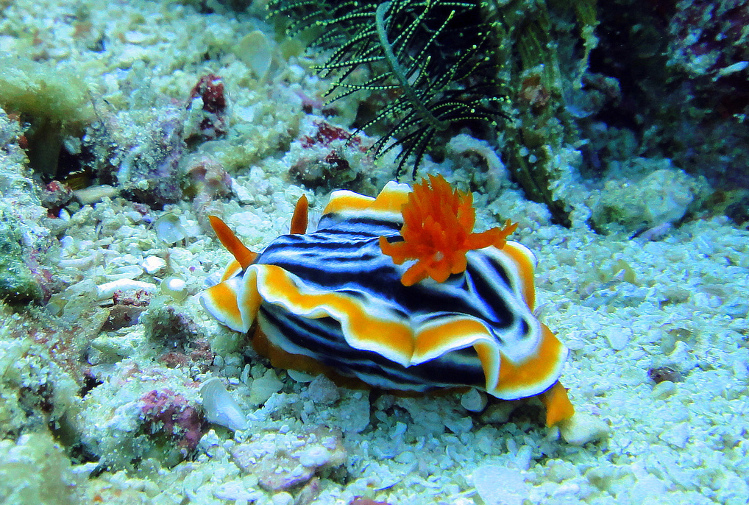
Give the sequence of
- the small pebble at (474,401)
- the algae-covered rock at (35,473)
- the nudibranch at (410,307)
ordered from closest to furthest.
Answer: the algae-covered rock at (35,473) → the nudibranch at (410,307) → the small pebble at (474,401)

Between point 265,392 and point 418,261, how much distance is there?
1.04m

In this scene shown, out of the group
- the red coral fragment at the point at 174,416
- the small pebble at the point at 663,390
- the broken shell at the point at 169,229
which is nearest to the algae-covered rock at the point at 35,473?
the red coral fragment at the point at 174,416

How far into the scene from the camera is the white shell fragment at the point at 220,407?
6.84ft

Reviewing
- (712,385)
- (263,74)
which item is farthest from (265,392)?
(263,74)

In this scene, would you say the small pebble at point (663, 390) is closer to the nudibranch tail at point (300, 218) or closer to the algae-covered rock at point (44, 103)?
the nudibranch tail at point (300, 218)

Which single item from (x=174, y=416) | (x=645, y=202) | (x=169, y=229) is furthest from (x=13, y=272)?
(x=645, y=202)

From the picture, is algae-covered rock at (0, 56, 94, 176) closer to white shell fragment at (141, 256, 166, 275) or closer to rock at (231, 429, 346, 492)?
white shell fragment at (141, 256, 166, 275)

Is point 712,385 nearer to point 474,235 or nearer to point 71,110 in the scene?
point 474,235

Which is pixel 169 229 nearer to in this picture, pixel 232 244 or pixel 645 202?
pixel 232 244

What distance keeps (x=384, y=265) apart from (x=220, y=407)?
1.02 meters

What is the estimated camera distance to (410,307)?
2139mm

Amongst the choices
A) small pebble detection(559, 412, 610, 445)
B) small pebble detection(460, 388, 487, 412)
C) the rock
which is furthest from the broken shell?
small pebble detection(559, 412, 610, 445)

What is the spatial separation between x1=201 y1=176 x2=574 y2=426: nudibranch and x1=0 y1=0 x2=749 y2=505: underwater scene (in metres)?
0.01

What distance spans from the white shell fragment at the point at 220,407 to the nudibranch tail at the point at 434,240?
3.28 feet
